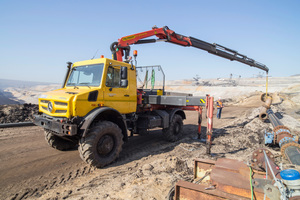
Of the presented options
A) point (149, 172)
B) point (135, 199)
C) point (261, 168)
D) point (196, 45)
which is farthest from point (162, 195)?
point (196, 45)

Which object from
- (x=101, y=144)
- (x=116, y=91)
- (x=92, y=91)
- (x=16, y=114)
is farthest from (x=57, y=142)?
(x=16, y=114)

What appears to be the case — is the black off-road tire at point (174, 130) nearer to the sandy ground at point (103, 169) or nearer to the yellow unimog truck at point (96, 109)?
the sandy ground at point (103, 169)

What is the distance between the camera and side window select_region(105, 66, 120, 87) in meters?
5.31

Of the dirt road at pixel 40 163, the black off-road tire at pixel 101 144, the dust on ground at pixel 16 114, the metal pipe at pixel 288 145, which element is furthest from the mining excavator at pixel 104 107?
the dust on ground at pixel 16 114

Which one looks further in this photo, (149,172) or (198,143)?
(198,143)

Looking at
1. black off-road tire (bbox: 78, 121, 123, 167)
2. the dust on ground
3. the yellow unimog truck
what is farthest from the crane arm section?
the dust on ground

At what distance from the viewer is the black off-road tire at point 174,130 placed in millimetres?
7398

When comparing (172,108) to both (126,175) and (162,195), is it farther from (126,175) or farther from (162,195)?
(162,195)

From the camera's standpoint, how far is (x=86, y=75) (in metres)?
5.61

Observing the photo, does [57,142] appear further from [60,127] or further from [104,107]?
[104,107]

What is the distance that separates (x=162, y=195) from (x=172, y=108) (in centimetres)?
505

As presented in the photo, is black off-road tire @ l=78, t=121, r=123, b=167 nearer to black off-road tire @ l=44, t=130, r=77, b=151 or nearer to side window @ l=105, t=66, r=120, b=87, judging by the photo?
side window @ l=105, t=66, r=120, b=87

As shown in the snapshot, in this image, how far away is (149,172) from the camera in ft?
14.6

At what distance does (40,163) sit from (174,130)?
486cm
